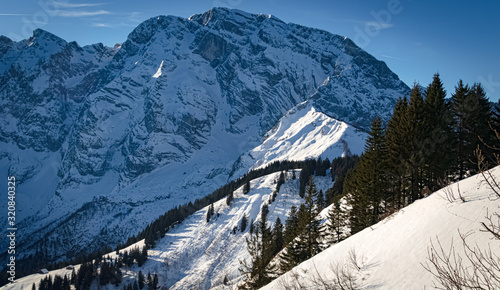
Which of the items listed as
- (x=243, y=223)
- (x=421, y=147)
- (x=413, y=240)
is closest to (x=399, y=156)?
(x=421, y=147)

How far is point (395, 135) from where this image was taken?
29.2m

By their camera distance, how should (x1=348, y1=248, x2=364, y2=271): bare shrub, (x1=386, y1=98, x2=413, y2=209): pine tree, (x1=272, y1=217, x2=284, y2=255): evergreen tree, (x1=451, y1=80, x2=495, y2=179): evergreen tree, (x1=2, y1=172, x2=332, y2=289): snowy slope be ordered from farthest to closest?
(x1=2, y1=172, x2=332, y2=289): snowy slope
(x1=272, y1=217, x2=284, y2=255): evergreen tree
(x1=451, y1=80, x2=495, y2=179): evergreen tree
(x1=386, y1=98, x2=413, y2=209): pine tree
(x1=348, y1=248, x2=364, y2=271): bare shrub

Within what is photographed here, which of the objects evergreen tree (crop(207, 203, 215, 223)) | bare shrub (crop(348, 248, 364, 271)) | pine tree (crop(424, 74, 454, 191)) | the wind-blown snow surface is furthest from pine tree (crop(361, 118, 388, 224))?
evergreen tree (crop(207, 203, 215, 223))

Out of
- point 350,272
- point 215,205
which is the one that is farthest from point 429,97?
Answer: point 215,205

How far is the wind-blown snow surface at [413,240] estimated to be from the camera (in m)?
10.9

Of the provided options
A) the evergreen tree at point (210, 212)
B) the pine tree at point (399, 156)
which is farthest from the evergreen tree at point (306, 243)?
the evergreen tree at point (210, 212)

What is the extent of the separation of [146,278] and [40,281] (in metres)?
38.9

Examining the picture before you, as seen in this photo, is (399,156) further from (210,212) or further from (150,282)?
(210,212)

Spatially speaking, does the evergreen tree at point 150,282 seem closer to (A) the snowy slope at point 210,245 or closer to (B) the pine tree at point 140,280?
(B) the pine tree at point 140,280

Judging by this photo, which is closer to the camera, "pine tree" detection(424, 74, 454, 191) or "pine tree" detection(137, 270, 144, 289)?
"pine tree" detection(424, 74, 454, 191)

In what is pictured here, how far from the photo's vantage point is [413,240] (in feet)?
42.0

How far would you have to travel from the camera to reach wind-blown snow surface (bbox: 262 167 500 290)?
1091cm

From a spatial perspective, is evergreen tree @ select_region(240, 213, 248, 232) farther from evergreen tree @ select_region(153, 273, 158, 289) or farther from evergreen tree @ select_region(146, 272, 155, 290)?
evergreen tree @ select_region(146, 272, 155, 290)

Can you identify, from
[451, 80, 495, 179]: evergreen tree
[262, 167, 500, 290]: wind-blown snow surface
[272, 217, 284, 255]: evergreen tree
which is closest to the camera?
[262, 167, 500, 290]: wind-blown snow surface
